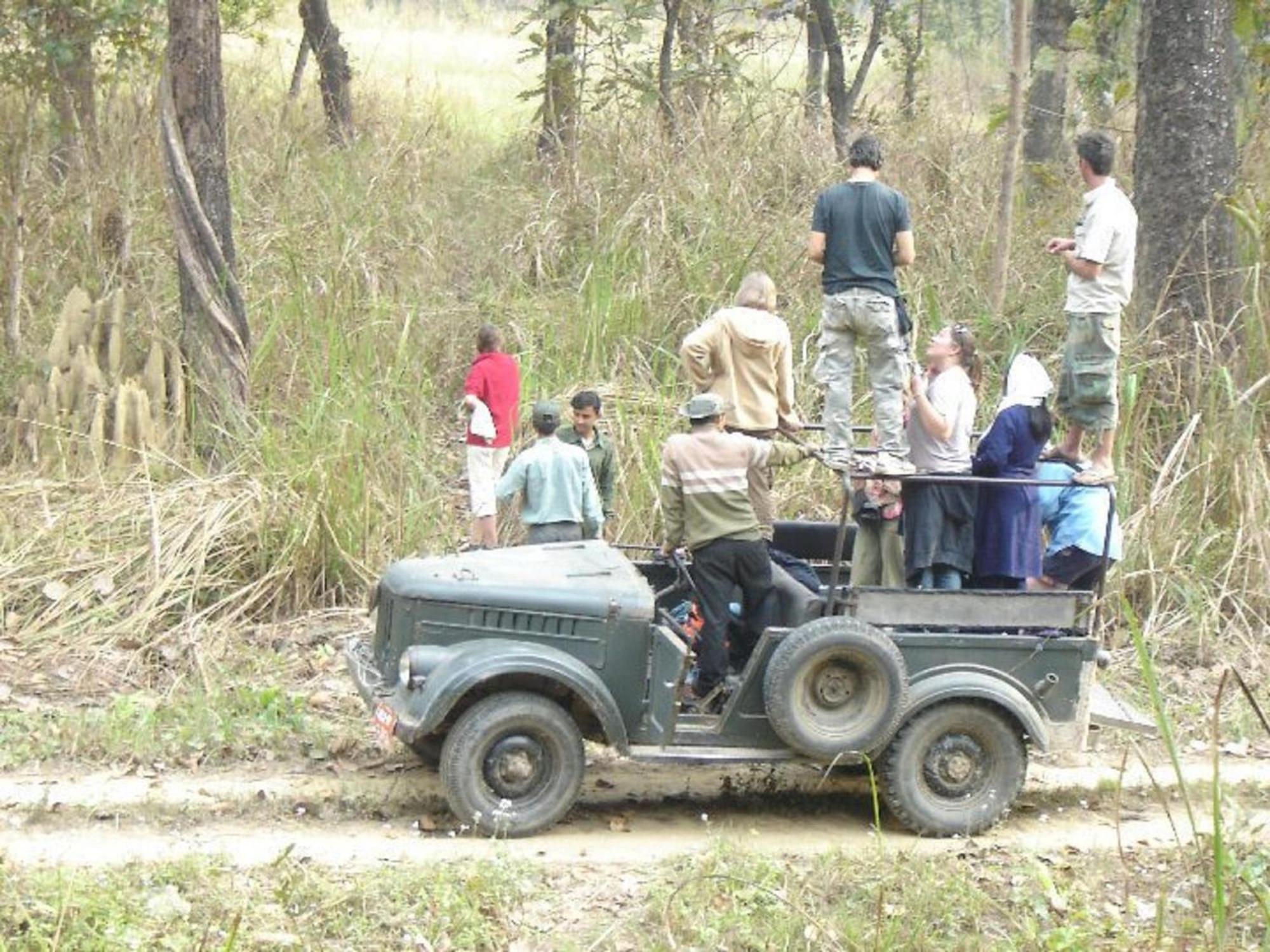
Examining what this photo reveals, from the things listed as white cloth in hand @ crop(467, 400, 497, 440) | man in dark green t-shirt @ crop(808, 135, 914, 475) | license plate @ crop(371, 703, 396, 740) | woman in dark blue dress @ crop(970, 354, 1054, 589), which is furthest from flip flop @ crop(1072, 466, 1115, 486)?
white cloth in hand @ crop(467, 400, 497, 440)

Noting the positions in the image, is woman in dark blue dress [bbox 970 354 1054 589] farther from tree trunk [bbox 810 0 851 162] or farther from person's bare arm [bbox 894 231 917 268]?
tree trunk [bbox 810 0 851 162]

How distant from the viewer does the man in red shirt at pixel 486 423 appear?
1095 centimetres

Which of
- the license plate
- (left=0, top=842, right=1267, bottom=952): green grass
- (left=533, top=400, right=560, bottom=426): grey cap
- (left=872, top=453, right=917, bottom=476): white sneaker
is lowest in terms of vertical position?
(left=0, top=842, right=1267, bottom=952): green grass

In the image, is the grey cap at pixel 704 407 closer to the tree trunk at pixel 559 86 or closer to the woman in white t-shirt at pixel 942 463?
the woman in white t-shirt at pixel 942 463

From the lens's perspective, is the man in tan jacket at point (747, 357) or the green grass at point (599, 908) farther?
the man in tan jacket at point (747, 357)

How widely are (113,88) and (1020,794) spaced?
9.79 m

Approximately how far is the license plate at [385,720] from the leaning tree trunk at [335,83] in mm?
9179

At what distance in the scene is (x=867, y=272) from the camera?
867cm

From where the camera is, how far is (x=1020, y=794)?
855 centimetres

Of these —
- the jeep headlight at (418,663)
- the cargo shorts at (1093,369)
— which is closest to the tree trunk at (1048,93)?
the cargo shorts at (1093,369)

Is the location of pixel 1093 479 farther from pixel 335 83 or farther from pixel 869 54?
pixel 335 83

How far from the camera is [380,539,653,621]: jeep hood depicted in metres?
7.38

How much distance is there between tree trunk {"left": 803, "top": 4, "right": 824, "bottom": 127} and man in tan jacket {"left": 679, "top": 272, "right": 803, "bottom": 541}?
20.3 feet

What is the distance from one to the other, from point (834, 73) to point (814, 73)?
1266 mm
